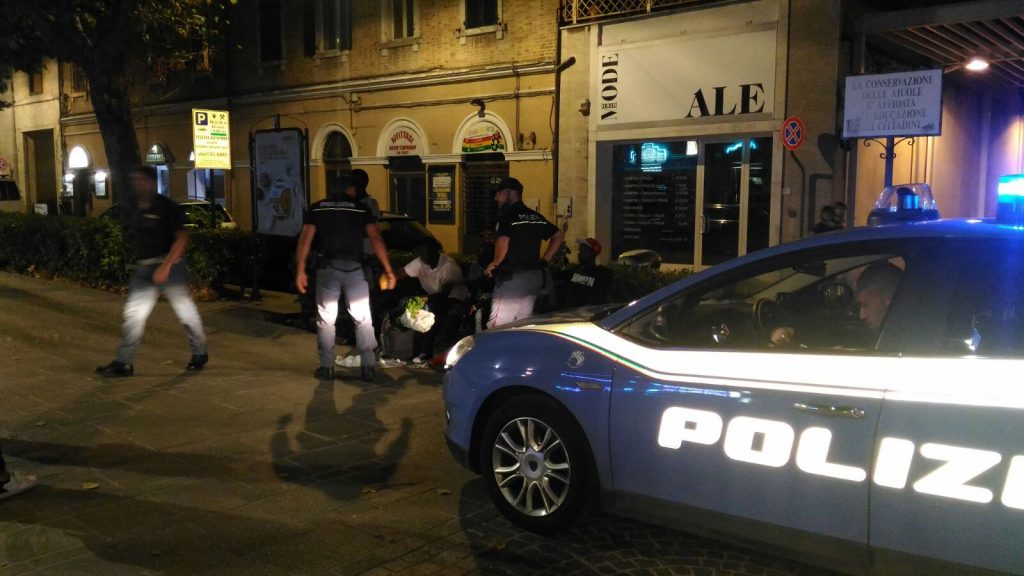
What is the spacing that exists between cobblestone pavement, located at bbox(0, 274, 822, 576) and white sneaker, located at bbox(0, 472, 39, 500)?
0.08 meters

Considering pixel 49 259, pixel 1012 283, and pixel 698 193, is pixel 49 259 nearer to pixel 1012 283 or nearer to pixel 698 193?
pixel 698 193

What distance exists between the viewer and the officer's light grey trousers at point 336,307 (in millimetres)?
7391

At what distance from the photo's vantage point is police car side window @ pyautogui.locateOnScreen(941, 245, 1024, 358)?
3.01 meters

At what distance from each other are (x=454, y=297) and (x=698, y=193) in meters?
6.54

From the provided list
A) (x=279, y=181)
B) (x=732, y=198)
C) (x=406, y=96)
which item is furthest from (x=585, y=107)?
(x=279, y=181)

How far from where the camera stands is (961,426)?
9.55 ft

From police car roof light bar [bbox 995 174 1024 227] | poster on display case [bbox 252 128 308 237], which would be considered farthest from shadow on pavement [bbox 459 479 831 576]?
poster on display case [bbox 252 128 308 237]

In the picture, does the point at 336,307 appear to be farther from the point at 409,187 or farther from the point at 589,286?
the point at 409,187

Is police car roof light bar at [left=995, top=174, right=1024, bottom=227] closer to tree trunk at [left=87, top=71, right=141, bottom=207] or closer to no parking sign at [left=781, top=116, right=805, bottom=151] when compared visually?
no parking sign at [left=781, top=116, right=805, bottom=151]

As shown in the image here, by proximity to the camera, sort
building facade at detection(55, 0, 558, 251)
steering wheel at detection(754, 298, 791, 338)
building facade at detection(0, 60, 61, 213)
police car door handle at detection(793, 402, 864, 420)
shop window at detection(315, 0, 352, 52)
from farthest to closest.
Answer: building facade at detection(0, 60, 61, 213) → shop window at detection(315, 0, 352, 52) → building facade at detection(55, 0, 558, 251) → steering wheel at detection(754, 298, 791, 338) → police car door handle at detection(793, 402, 864, 420)

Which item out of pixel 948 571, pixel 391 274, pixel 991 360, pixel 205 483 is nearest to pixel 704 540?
pixel 948 571

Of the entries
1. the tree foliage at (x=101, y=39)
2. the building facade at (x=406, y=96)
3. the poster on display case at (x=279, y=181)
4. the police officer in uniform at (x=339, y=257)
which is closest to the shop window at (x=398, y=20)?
the building facade at (x=406, y=96)

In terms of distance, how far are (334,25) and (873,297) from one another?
1697 centimetres

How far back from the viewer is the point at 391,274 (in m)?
7.43
